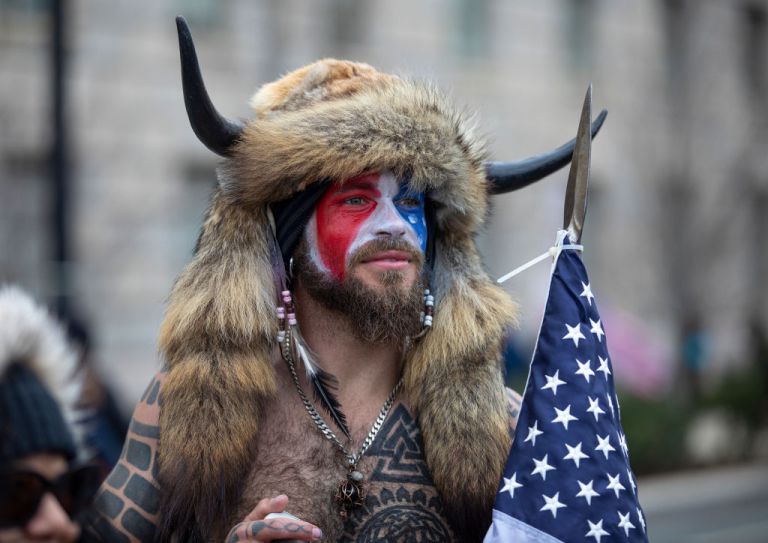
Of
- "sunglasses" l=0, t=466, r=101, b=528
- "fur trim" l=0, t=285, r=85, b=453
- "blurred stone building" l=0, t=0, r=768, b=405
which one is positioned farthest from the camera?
"blurred stone building" l=0, t=0, r=768, b=405

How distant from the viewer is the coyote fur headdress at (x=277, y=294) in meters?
2.67

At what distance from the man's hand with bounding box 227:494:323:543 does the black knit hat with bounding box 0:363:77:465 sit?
0.51 metres

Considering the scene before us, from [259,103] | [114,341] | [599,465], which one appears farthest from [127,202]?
[599,465]

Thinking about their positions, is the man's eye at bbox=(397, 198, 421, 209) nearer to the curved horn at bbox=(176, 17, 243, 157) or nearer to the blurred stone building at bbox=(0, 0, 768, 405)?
the curved horn at bbox=(176, 17, 243, 157)

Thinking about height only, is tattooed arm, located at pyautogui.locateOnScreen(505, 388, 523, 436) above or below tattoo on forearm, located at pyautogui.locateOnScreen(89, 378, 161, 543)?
above

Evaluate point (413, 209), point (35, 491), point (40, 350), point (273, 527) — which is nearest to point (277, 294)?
point (413, 209)

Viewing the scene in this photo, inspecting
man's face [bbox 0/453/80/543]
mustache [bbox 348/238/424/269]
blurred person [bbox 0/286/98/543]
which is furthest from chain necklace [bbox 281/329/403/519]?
man's face [bbox 0/453/80/543]

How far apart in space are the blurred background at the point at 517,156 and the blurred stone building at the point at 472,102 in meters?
0.03

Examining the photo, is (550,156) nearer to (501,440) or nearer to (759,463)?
(501,440)

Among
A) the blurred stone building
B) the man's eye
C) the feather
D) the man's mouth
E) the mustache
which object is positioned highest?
the blurred stone building

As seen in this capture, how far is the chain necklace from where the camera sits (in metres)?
2.69

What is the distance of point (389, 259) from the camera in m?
2.80

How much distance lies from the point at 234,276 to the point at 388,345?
1.59ft

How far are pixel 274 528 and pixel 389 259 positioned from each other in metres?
0.79
